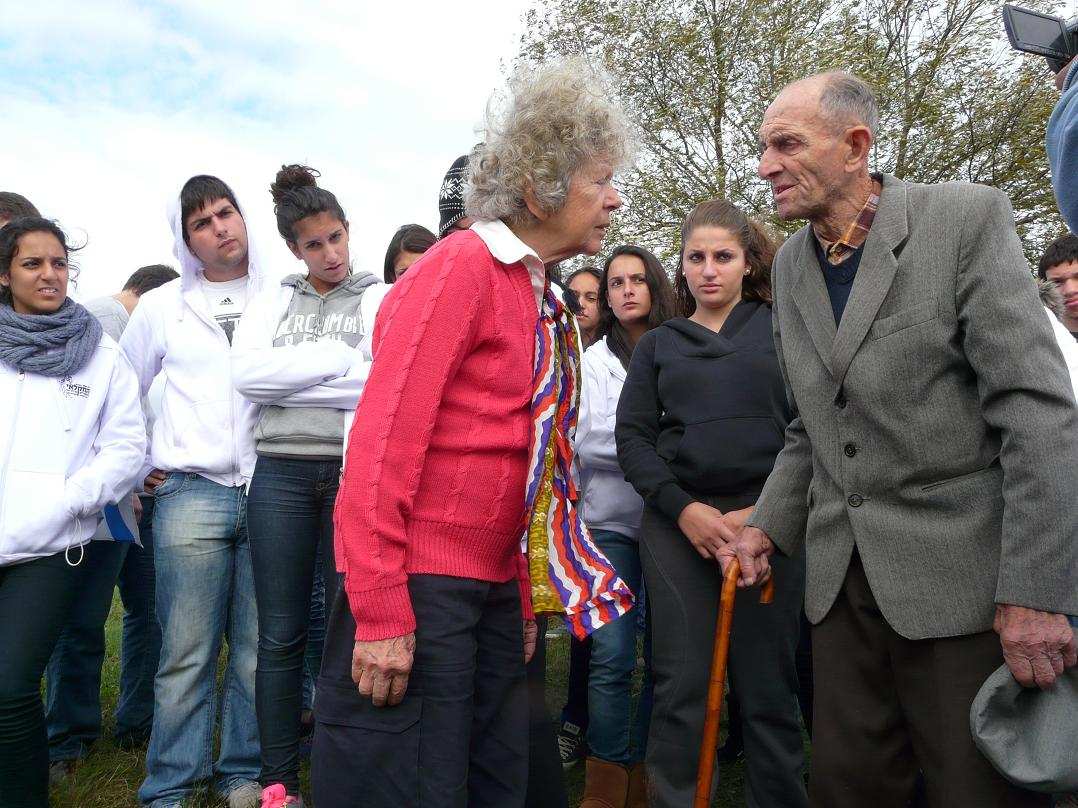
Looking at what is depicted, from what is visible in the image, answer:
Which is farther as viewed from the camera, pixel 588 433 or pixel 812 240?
pixel 588 433

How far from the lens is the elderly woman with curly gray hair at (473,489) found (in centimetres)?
186

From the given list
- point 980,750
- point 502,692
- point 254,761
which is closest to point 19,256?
point 254,761

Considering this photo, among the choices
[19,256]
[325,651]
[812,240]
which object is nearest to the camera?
[325,651]

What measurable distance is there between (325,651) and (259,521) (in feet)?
5.31

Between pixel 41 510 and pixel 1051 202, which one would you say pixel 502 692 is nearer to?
pixel 41 510

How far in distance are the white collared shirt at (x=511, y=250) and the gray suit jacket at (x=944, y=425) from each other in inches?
30.6

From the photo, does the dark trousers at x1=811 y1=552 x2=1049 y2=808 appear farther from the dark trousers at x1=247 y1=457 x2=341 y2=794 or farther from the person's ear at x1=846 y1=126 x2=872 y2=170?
the dark trousers at x1=247 y1=457 x2=341 y2=794

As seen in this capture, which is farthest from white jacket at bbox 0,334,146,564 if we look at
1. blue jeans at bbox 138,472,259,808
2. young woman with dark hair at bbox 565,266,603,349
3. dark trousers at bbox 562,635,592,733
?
young woman with dark hair at bbox 565,266,603,349

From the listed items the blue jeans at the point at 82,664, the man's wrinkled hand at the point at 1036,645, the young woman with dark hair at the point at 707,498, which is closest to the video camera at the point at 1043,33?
the man's wrinkled hand at the point at 1036,645

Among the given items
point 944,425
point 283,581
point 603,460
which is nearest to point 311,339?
point 283,581

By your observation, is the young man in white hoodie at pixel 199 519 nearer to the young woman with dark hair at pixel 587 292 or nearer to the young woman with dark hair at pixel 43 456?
the young woman with dark hair at pixel 43 456

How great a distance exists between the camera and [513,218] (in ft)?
7.28

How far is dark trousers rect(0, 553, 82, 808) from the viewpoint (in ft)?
10.2

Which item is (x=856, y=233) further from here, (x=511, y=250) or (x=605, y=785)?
(x=605, y=785)
